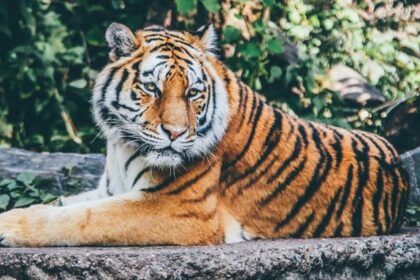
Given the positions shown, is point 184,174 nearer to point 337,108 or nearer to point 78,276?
point 78,276

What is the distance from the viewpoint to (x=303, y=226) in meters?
3.70

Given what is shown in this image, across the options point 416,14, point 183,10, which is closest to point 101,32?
point 183,10

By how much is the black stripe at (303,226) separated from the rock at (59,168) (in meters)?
1.85

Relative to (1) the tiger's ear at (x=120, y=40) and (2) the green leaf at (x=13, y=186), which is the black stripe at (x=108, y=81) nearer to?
(1) the tiger's ear at (x=120, y=40)

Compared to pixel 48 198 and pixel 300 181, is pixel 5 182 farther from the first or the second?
pixel 300 181

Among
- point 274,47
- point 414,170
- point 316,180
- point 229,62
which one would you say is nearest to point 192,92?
point 316,180

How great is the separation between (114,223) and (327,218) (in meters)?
1.00

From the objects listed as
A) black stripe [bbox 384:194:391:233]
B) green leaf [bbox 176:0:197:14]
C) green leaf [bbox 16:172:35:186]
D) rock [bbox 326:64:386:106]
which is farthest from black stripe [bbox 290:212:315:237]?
rock [bbox 326:64:386:106]

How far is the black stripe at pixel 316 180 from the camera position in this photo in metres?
3.69

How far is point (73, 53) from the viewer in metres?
6.75

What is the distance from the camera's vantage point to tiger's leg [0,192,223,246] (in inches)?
127

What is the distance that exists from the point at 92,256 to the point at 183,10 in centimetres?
293

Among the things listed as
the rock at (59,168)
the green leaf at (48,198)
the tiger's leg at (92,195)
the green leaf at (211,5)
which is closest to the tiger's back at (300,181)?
the tiger's leg at (92,195)

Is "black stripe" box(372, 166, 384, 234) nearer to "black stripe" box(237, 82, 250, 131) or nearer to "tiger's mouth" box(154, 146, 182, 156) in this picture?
"black stripe" box(237, 82, 250, 131)
